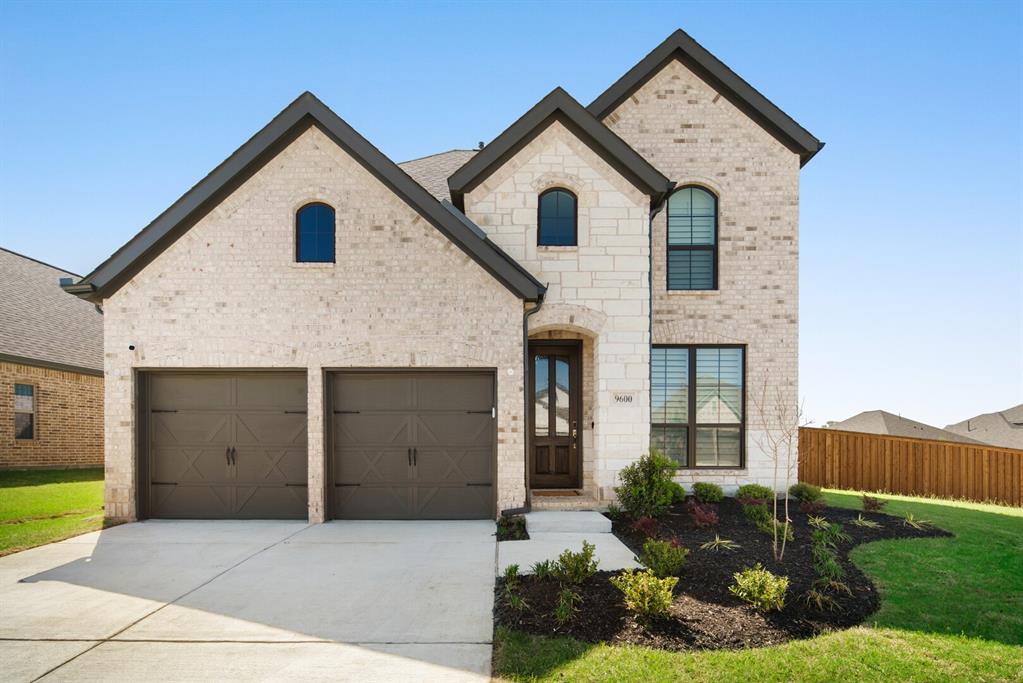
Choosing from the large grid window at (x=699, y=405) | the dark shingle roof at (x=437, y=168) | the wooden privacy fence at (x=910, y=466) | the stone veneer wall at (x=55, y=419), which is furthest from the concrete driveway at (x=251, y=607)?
the stone veneer wall at (x=55, y=419)

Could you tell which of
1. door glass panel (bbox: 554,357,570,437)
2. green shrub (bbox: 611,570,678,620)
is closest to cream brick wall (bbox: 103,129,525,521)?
door glass panel (bbox: 554,357,570,437)

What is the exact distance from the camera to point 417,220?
10234mm

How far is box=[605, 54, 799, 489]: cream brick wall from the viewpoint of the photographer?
487 inches

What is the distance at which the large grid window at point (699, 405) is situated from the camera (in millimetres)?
12438

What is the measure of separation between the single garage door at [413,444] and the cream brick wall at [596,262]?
1.91 m

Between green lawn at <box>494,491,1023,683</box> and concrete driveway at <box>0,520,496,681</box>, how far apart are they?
22.5 inches

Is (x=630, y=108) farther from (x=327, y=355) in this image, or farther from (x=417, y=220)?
(x=327, y=355)

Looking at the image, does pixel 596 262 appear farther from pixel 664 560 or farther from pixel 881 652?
pixel 881 652

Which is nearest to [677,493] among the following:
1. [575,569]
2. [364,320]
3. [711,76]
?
[575,569]

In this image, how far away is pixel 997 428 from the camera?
2472 cm

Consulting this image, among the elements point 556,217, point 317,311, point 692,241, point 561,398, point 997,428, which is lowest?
point 997,428

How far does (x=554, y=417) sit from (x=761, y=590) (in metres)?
6.55

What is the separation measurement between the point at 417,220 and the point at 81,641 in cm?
710

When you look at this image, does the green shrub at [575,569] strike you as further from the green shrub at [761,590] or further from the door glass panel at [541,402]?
the door glass panel at [541,402]
